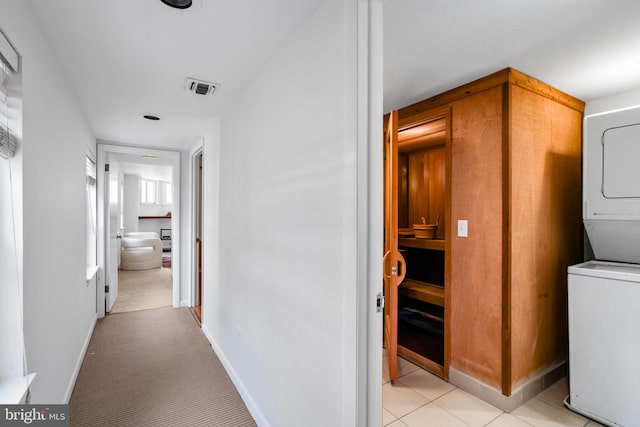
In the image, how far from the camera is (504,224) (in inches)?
79.5

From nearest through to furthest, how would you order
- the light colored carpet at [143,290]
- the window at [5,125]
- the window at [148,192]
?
the window at [5,125] → the light colored carpet at [143,290] → the window at [148,192]

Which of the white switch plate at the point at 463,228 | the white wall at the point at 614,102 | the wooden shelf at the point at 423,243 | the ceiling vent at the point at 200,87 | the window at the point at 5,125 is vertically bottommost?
the wooden shelf at the point at 423,243

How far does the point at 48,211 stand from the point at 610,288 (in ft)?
10.7

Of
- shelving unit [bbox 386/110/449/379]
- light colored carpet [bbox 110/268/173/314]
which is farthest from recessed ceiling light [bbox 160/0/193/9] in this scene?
light colored carpet [bbox 110/268/173/314]

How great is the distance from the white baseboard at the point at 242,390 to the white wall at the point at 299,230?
12mm

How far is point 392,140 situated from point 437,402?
1.86m

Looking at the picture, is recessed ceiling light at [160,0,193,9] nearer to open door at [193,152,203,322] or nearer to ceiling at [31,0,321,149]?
ceiling at [31,0,321,149]

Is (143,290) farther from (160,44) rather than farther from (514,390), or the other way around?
(514,390)

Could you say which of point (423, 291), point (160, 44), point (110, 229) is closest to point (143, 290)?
point (110, 229)

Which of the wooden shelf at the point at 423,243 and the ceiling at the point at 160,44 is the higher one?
the ceiling at the point at 160,44

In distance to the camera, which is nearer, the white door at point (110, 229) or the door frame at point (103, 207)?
the door frame at point (103, 207)

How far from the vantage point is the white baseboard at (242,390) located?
1.85m

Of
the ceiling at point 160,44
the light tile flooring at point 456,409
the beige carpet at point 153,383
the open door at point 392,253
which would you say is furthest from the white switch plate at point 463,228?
the beige carpet at point 153,383

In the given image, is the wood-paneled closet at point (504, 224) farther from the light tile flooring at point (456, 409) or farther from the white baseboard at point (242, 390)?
the white baseboard at point (242, 390)
